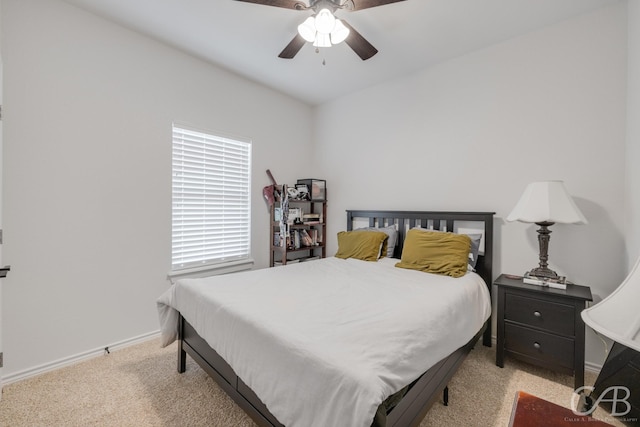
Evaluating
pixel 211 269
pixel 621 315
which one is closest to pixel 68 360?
pixel 211 269

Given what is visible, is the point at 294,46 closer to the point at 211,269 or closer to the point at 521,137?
the point at 521,137

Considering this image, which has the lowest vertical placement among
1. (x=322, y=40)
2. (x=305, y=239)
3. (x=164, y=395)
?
(x=164, y=395)

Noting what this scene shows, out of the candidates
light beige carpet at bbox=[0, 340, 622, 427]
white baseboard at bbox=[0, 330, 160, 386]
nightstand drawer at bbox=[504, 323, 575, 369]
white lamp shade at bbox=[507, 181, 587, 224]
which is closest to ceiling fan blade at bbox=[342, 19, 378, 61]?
white lamp shade at bbox=[507, 181, 587, 224]

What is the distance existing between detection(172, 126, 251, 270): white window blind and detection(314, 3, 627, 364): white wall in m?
1.60

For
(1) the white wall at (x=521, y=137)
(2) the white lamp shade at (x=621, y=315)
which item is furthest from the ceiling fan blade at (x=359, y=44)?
(2) the white lamp shade at (x=621, y=315)

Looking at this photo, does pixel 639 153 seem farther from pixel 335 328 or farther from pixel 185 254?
pixel 185 254

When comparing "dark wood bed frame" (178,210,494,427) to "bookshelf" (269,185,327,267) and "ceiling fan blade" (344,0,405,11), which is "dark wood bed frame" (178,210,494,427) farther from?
"ceiling fan blade" (344,0,405,11)

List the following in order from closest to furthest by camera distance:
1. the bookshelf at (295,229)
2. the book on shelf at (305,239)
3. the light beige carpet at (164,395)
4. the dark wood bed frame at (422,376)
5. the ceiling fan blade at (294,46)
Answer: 1. the dark wood bed frame at (422,376)
2. the light beige carpet at (164,395)
3. the ceiling fan blade at (294,46)
4. the bookshelf at (295,229)
5. the book on shelf at (305,239)

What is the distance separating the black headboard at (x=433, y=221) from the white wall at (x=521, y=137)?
12 cm

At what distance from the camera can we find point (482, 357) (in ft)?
7.66

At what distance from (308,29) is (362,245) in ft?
6.60

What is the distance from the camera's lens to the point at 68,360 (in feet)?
7.13

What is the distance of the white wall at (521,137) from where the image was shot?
2.10 metres

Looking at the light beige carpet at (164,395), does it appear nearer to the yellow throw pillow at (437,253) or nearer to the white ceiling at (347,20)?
the yellow throw pillow at (437,253)
